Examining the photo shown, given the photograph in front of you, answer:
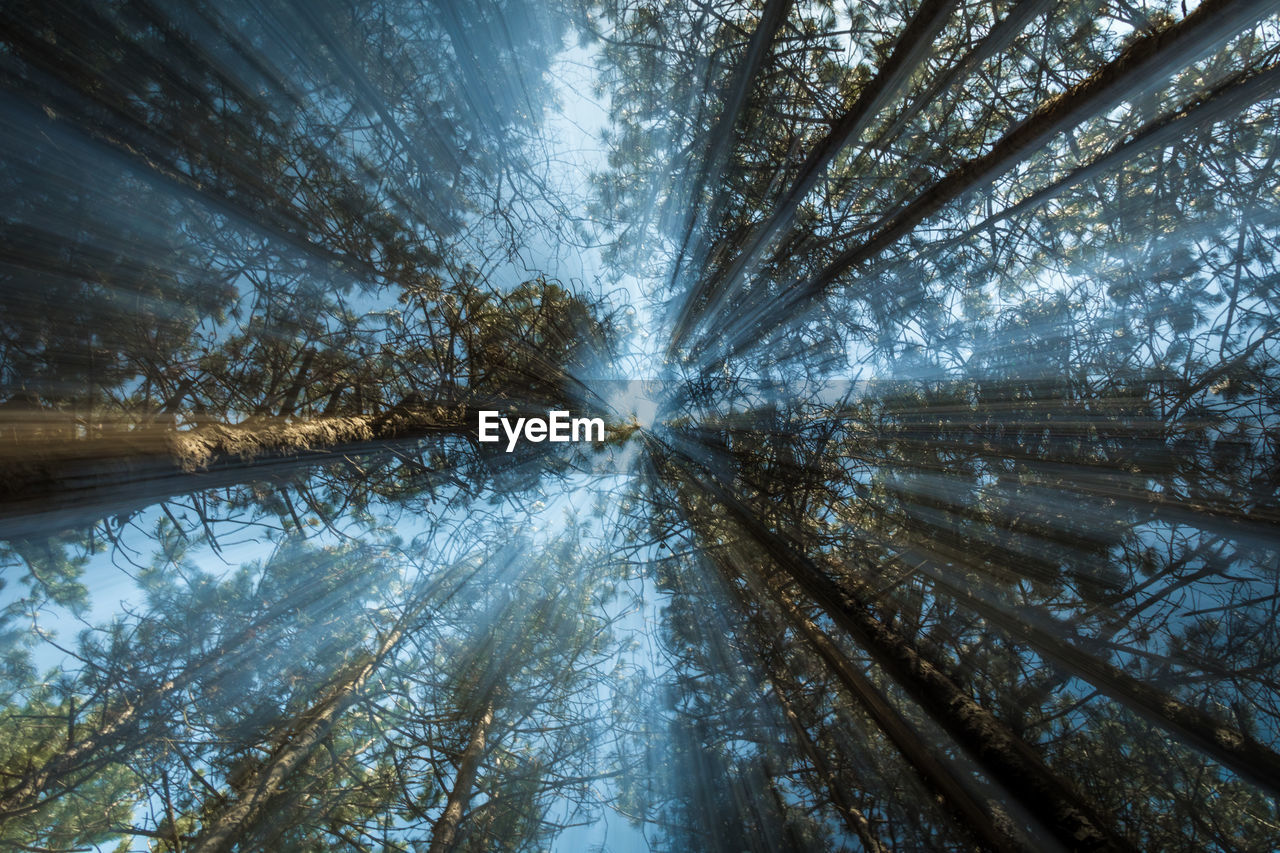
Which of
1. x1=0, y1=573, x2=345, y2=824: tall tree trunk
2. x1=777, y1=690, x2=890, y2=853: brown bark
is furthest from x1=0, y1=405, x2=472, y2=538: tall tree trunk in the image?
x1=777, y1=690, x2=890, y2=853: brown bark

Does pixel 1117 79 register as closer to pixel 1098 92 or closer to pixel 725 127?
pixel 1098 92

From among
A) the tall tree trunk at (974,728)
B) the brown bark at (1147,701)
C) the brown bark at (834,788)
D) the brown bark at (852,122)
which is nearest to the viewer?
the tall tree trunk at (974,728)

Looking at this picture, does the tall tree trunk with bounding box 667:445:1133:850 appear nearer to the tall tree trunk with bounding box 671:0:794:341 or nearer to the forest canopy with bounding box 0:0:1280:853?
the forest canopy with bounding box 0:0:1280:853

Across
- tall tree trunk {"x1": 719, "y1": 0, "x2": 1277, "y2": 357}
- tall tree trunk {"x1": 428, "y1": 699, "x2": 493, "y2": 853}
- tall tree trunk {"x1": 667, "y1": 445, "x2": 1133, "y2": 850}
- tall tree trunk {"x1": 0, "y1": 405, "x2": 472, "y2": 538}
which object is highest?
tall tree trunk {"x1": 719, "y1": 0, "x2": 1277, "y2": 357}

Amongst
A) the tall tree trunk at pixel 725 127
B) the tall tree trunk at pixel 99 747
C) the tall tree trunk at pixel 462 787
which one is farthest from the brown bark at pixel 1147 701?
the tall tree trunk at pixel 99 747

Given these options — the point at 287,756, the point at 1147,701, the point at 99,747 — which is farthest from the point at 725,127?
the point at 99,747

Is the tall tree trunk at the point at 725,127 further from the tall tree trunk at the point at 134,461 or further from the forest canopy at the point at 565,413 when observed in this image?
the tall tree trunk at the point at 134,461
